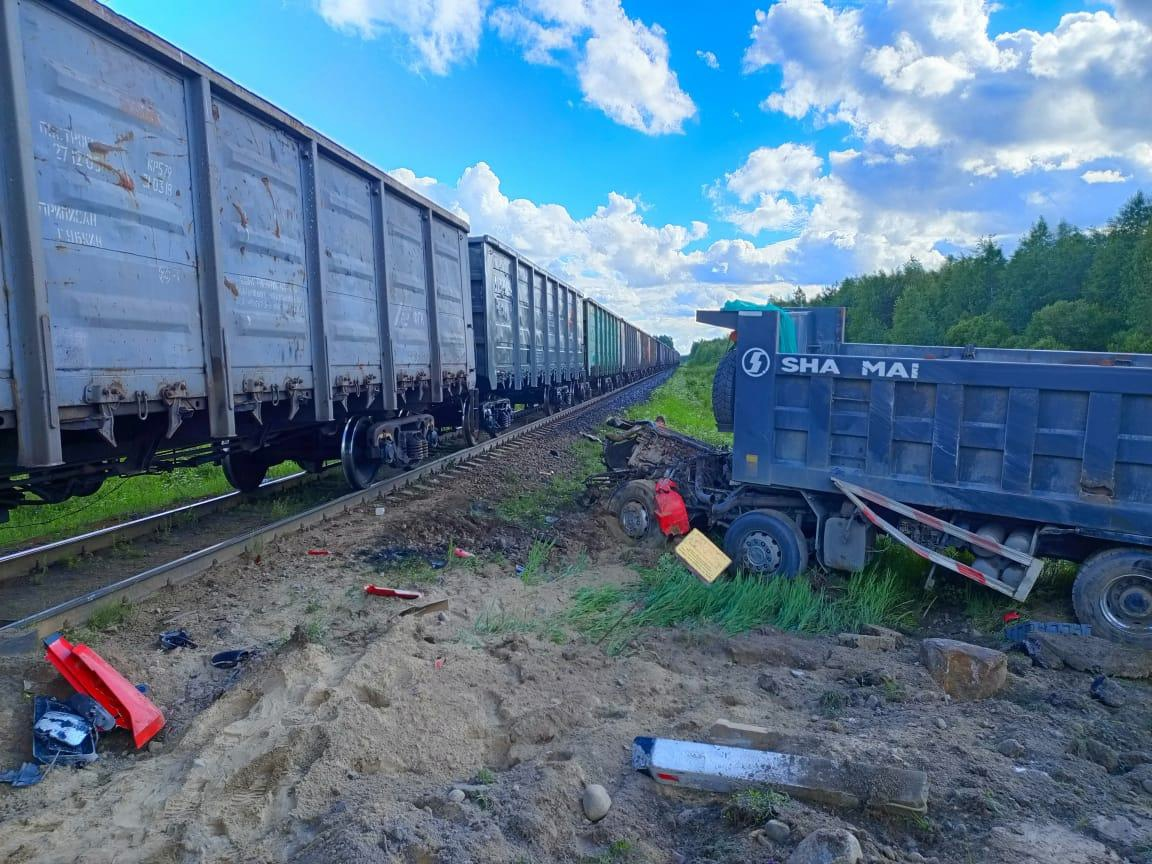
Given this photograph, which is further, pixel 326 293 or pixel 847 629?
pixel 326 293

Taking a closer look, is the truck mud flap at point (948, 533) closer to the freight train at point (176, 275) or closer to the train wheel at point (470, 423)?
the freight train at point (176, 275)

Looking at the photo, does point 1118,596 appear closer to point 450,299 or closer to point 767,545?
point 767,545

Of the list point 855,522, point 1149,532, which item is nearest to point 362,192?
point 855,522

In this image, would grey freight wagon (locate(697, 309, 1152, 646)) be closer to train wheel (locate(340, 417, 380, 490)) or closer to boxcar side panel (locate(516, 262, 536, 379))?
train wheel (locate(340, 417, 380, 490))

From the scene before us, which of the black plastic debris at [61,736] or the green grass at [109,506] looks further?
the green grass at [109,506]

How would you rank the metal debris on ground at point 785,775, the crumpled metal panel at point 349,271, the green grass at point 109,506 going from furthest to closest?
the crumpled metal panel at point 349,271, the green grass at point 109,506, the metal debris on ground at point 785,775

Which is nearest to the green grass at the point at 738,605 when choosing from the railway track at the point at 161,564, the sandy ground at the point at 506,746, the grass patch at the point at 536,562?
the sandy ground at the point at 506,746

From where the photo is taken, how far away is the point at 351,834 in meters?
2.27

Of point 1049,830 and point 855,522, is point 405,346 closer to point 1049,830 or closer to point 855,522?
point 855,522

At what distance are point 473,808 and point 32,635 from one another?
9.76 feet

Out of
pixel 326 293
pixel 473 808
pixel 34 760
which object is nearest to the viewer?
pixel 473 808

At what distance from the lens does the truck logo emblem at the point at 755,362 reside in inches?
215

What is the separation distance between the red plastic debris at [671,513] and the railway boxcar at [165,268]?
135 inches

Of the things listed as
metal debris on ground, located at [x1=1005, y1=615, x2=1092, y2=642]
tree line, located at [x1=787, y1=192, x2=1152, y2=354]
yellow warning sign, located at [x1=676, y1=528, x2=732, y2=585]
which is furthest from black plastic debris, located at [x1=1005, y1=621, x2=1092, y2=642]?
tree line, located at [x1=787, y1=192, x2=1152, y2=354]
